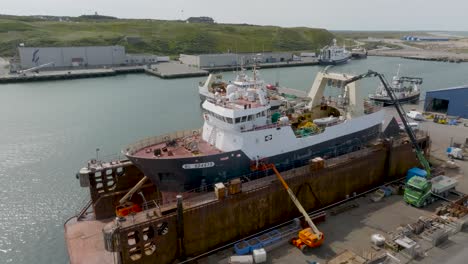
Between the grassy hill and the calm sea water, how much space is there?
123 feet

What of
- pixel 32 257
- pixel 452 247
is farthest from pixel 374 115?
pixel 32 257

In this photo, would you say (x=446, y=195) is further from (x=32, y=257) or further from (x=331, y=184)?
(x=32, y=257)

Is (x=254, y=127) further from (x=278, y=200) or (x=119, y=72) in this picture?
(x=119, y=72)

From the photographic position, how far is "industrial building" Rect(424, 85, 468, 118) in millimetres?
40469

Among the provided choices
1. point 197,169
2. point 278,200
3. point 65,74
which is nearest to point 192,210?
point 197,169

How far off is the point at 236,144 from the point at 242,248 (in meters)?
5.69

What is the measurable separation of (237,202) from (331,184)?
7.41 meters

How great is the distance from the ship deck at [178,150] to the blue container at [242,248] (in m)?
5.25

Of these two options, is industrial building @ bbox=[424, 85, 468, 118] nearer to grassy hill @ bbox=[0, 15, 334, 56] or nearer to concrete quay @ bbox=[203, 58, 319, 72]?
concrete quay @ bbox=[203, 58, 319, 72]

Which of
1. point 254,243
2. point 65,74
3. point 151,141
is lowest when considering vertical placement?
point 254,243

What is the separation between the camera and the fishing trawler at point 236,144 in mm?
18188

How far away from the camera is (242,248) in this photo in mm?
16953

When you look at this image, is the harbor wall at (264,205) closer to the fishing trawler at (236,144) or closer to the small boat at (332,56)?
the fishing trawler at (236,144)

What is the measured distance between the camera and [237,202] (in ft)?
58.8
